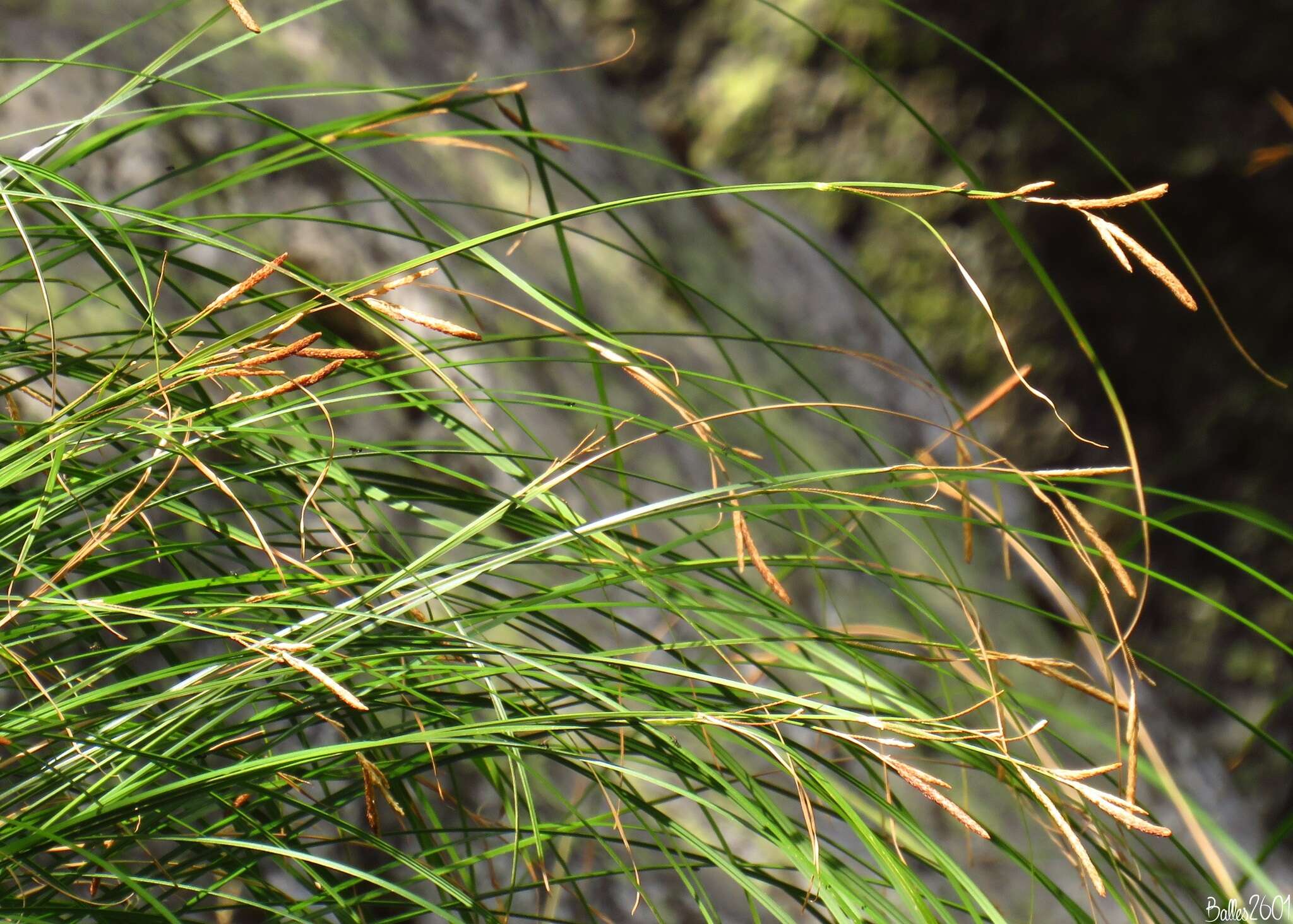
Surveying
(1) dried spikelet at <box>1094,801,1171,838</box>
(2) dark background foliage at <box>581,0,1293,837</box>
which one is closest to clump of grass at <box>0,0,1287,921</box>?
(1) dried spikelet at <box>1094,801,1171,838</box>

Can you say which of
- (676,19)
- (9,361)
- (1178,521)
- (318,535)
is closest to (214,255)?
(318,535)

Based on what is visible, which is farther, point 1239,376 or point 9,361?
point 1239,376

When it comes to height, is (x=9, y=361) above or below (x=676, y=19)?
below

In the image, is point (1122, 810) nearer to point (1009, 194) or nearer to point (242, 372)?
point (1009, 194)

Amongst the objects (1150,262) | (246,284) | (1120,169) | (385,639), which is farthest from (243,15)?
(1120,169)

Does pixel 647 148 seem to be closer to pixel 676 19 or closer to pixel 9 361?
pixel 676 19

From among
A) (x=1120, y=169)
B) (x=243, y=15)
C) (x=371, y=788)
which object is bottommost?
(x=371, y=788)

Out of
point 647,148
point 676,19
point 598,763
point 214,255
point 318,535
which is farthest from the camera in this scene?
point 676,19
